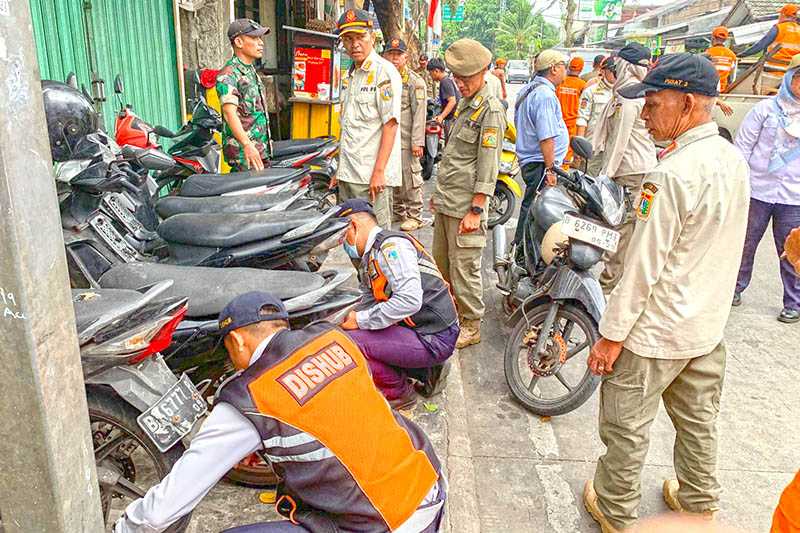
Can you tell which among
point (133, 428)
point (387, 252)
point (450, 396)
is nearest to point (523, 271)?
point (450, 396)

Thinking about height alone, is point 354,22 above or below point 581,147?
above

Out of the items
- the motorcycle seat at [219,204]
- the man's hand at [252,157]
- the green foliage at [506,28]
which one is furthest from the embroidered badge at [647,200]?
the green foliage at [506,28]

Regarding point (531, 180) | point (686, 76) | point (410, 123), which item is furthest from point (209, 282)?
point (410, 123)

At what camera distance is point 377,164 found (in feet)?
14.9

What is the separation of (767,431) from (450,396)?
1.77 metres

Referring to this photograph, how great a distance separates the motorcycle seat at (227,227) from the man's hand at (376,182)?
1.38 metres

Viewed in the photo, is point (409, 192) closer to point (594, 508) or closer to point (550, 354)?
point (550, 354)

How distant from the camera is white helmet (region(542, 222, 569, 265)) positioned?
3.94 meters

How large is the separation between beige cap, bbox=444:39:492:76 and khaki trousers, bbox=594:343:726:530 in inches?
83.7

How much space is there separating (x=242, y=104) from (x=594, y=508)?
3503 mm

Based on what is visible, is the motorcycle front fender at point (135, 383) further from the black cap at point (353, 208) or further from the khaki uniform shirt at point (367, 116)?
the khaki uniform shirt at point (367, 116)

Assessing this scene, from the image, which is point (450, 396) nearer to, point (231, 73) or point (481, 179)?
point (481, 179)

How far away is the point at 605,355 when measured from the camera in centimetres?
247

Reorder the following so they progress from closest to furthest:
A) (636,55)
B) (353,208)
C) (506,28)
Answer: (353,208), (636,55), (506,28)
